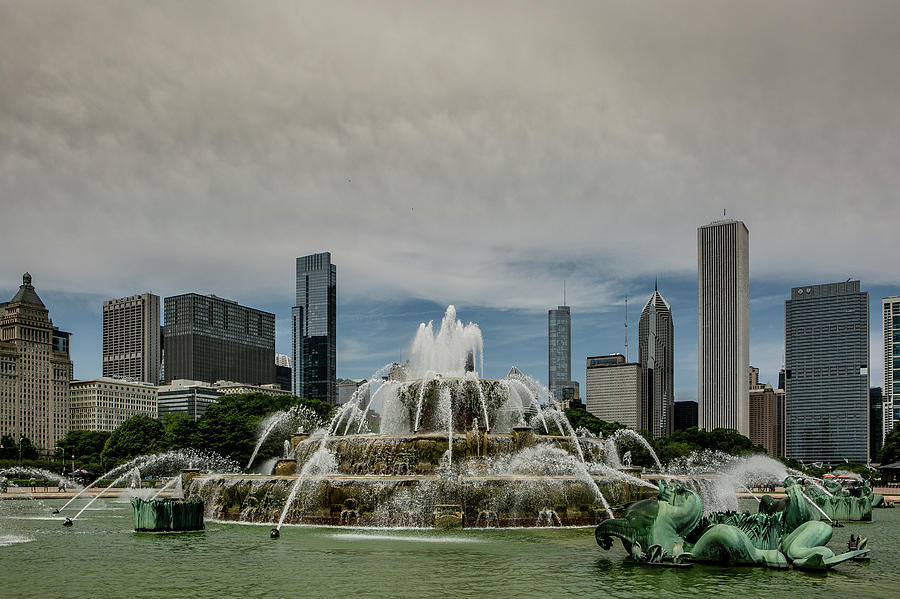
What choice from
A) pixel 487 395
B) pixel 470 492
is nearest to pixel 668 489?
pixel 470 492

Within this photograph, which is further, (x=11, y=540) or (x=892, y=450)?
(x=892, y=450)

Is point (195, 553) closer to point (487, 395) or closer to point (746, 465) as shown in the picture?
point (487, 395)

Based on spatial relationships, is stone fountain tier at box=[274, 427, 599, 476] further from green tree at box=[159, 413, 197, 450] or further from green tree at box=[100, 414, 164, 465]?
green tree at box=[100, 414, 164, 465]

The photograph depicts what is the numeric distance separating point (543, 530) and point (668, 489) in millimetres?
9690

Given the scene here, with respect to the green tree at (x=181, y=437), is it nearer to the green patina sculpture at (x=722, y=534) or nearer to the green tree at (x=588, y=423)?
the green tree at (x=588, y=423)

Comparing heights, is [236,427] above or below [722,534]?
below

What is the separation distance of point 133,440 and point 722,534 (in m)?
89.3

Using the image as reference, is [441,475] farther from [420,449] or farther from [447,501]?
[420,449]

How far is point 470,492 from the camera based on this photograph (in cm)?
2998

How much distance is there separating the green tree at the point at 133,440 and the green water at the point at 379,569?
7253 cm

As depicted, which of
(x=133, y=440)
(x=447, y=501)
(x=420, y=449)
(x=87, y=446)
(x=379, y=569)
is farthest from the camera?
(x=87, y=446)

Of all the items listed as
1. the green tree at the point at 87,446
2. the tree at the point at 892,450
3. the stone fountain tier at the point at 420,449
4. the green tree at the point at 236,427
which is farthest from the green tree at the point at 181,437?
the tree at the point at 892,450

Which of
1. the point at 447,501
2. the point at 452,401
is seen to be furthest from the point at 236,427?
the point at 447,501

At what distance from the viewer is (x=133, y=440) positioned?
98.9 metres
